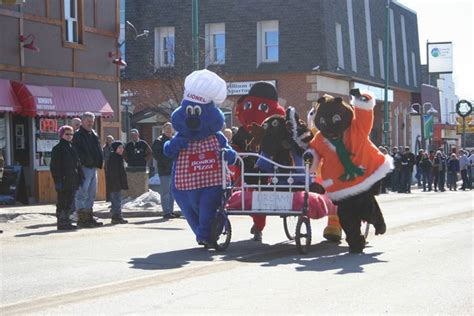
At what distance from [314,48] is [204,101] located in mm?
23850

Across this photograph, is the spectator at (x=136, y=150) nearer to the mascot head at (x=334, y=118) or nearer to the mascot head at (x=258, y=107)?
the mascot head at (x=258, y=107)

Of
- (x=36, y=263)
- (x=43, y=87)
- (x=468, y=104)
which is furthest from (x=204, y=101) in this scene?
(x=468, y=104)

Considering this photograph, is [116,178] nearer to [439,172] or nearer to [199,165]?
[199,165]

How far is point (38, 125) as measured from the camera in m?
21.4

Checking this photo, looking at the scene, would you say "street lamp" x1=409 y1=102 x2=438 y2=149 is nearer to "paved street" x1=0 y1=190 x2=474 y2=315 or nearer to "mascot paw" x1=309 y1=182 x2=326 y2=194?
"paved street" x1=0 y1=190 x2=474 y2=315

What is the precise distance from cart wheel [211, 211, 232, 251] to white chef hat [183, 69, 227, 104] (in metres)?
1.55

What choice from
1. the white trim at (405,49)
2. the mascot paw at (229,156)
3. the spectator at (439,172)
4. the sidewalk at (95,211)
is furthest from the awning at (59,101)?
the white trim at (405,49)

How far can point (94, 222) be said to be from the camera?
50.6 ft

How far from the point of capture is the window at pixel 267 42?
3588cm

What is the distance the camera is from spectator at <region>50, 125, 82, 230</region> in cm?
1461

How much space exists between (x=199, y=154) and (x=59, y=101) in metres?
Answer: 10.9

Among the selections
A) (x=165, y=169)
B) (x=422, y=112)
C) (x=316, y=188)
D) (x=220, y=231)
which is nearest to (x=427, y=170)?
(x=422, y=112)

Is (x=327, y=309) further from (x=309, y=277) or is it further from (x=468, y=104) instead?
(x=468, y=104)

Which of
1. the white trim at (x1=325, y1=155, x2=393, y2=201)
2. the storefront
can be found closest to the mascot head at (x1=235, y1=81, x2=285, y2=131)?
the white trim at (x1=325, y1=155, x2=393, y2=201)
